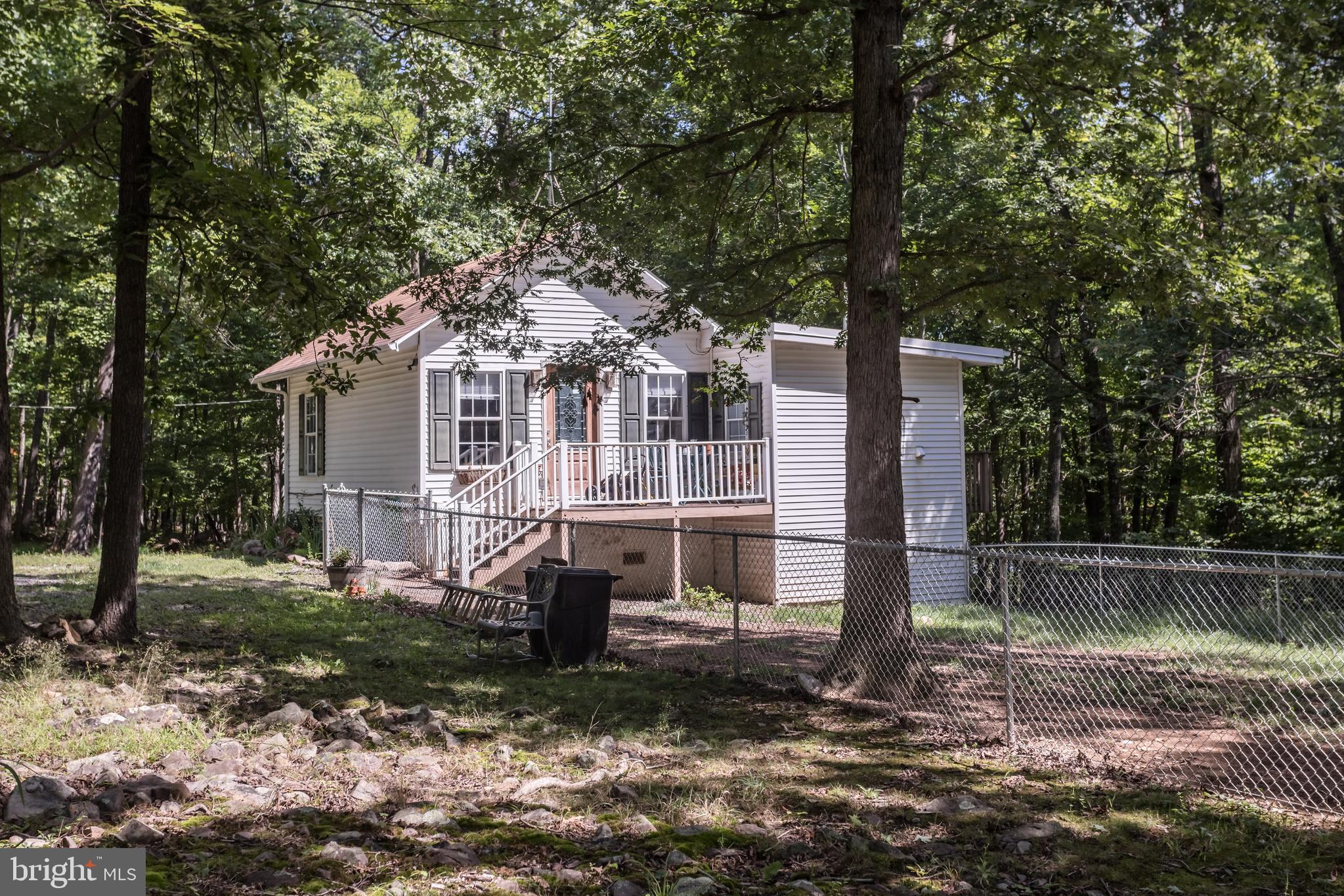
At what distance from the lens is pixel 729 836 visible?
202 inches

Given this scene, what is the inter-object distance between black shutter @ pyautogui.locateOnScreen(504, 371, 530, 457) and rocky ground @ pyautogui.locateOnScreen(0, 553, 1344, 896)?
34.8 ft

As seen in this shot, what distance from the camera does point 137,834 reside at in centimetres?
462

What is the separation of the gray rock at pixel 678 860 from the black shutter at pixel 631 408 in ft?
50.7

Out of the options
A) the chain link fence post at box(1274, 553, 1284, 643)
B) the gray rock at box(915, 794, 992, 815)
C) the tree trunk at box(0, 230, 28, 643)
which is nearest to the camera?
the gray rock at box(915, 794, 992, 815)

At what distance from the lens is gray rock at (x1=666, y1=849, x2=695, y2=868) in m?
4.71

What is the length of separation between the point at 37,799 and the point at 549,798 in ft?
8.01

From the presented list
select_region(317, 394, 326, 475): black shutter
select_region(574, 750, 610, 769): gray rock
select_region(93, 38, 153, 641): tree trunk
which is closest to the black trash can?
select_region(574, 750, 610, 769): gray rock

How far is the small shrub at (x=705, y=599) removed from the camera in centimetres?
1748

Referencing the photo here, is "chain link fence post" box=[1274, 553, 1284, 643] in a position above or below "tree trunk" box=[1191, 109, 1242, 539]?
below

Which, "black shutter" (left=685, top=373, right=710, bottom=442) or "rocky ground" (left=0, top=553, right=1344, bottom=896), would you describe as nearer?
"rocky ground" (left=0, top=553, right=1344, bottom=896)

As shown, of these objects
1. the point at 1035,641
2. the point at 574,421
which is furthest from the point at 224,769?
the point at 574,421

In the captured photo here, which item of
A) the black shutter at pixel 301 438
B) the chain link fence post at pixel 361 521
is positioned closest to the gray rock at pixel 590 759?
the chain link fence post at pixel 361 521

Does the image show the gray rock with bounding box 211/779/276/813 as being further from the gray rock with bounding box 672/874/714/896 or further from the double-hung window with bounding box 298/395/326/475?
the double-hung window with bounding box 298/395/326/475

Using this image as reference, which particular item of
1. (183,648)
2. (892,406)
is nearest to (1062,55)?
(892,406)
